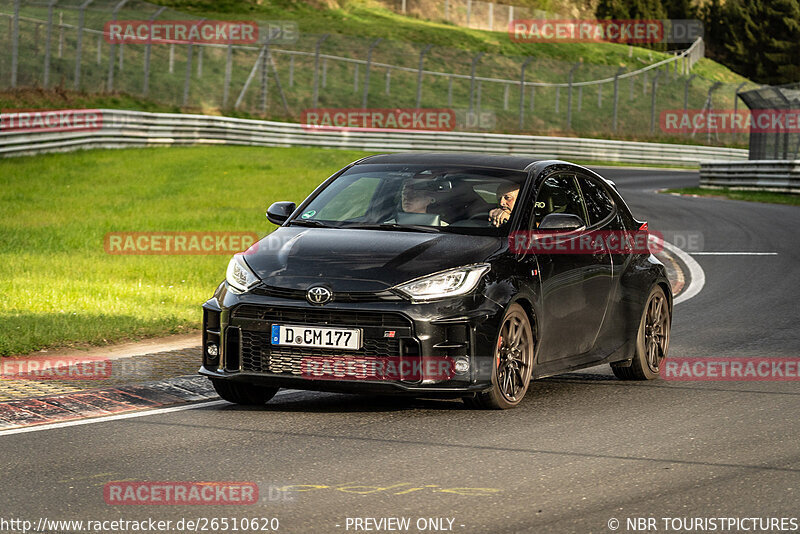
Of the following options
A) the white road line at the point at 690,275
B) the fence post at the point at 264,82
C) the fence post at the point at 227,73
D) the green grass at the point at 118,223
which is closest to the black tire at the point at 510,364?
the green grass at the point at 118,223

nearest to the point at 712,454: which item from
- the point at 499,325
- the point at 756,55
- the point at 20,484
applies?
the point at 499,325

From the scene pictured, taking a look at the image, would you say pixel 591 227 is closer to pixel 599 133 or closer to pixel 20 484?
pixel 20 484

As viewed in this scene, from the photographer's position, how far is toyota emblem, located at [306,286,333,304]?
776 centimetres

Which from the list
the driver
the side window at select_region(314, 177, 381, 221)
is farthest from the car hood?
the side window at select_region(314, 177, 381, 221)

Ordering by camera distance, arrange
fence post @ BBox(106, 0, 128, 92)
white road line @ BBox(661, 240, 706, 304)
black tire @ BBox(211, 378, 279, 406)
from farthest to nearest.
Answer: fence post @ BBox(106, 0, 128, 92) < white road line @ BBox(661, 240, 706, 304) < black tire @ BBox(211, 378, 279, 406)

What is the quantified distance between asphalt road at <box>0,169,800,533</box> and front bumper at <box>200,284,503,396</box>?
0.83ft

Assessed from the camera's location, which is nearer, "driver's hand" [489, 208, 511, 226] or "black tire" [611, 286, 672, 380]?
"driver's hand" [489, 208, 511, 226]

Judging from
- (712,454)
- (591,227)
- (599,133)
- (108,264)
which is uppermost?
(591,227)

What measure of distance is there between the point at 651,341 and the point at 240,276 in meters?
3.46

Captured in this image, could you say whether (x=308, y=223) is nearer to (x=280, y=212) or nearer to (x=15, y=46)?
(x=280, y=212)

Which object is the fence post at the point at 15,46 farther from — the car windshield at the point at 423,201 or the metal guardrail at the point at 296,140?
the car windshield at the point at 423,201

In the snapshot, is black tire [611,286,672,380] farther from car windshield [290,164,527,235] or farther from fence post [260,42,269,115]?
fence post [260,42,269,115]

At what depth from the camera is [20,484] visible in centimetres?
619

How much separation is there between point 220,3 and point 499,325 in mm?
72020
